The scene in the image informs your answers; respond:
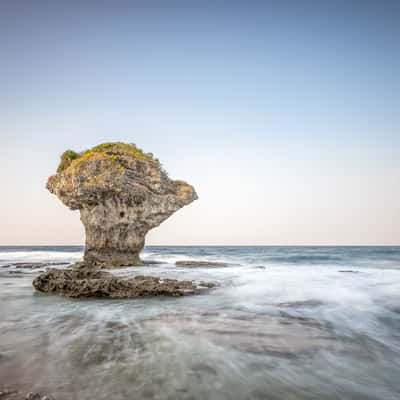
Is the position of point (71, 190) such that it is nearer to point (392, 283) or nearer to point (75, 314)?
point (75, 314)

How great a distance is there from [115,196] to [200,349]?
16.8 metres

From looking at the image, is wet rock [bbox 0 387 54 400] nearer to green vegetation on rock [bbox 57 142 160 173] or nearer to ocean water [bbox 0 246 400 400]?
ocean water [bbox 0 246 400 400]

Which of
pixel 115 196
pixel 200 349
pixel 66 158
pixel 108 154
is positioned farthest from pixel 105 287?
pixel 66 158

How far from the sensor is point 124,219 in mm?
20781

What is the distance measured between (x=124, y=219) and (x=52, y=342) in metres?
16.0

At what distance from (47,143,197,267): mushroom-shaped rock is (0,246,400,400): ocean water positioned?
11.6m

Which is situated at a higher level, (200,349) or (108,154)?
(108,154)

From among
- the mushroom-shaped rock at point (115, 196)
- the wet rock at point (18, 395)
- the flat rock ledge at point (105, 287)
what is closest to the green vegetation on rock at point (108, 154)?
the mushroom-shaped rock at point (115, 196)

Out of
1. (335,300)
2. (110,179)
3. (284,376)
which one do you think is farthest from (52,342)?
(110,179)

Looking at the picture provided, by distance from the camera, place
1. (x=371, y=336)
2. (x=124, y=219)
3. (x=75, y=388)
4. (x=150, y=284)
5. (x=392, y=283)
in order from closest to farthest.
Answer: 1. (x=75, y=388)
2. (x=371, y=336)
3. (x=150, y=284)
4. (x=392, y=283)
5. (x=124, y=219)

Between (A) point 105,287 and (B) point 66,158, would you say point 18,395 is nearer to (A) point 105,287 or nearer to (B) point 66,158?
(A) point 105,287

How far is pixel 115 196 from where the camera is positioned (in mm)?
20266

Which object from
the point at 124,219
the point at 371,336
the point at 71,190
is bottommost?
the point at 371,336

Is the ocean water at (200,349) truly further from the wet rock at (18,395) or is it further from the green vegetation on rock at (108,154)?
the green vegetation on rock at (108,154)
